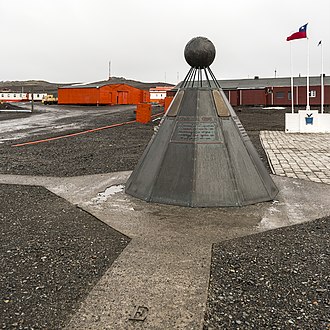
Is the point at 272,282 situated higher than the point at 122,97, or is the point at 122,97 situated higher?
the point at 122,97

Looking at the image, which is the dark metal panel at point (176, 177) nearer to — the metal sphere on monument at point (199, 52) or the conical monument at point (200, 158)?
the conical monument at point (200, 158)

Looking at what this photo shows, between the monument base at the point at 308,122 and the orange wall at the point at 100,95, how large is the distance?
31.1 m

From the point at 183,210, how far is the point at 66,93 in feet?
155

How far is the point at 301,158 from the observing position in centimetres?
1208

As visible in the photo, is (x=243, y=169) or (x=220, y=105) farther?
(x=220, y=105)

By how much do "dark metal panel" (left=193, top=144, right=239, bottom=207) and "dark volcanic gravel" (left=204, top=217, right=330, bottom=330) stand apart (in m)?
1.31

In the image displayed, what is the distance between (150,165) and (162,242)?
2486mm

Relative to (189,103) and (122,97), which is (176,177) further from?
(122,97)

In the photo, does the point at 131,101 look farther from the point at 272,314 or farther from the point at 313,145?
the point at 272,314

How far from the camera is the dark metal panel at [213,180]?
20.9 feet

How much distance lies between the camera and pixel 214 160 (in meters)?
6.64

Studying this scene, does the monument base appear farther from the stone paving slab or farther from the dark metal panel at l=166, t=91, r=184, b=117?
the dark metal panel at l=166, t=91, r=184, b=117

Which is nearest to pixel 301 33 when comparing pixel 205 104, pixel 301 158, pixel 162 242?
pixel 301 158

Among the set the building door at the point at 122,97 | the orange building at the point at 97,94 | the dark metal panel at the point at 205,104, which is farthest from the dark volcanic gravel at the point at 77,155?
the building door at the point at 122,97
